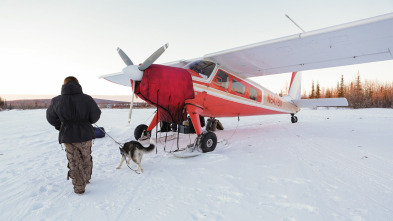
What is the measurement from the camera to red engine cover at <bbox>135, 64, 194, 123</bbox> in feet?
13.4

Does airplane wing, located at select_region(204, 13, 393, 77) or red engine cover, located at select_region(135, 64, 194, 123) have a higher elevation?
airplane wing, located at select_region(204, 13, 393, 77)

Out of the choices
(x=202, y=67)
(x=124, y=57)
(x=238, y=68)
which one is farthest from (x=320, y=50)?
(x=124, y=57)

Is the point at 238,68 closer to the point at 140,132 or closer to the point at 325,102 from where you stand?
the point at 140,132

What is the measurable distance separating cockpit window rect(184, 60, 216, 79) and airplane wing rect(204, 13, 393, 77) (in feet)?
1.67

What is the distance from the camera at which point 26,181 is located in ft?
9.22

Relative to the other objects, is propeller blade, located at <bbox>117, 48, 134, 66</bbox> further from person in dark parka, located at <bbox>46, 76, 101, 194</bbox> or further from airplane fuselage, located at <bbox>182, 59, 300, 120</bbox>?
person in dark parka, located at <bbox>46, 76, 101, 194</bbox>

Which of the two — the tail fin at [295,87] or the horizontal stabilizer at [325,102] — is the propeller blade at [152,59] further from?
the tail fin at [295,87]

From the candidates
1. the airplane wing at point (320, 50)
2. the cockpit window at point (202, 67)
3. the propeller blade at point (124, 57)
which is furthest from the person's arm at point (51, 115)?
the airplane wing at point (320, 50)

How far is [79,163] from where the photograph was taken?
2.58 meters

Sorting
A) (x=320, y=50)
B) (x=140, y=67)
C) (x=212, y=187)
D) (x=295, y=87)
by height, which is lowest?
(x=212, y=187)

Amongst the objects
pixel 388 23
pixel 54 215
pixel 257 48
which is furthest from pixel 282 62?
pixel 54 215

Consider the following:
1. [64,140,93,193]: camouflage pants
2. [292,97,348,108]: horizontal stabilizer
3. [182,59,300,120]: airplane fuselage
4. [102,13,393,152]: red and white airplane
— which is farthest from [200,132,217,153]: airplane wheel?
[292,97,348,108]: horizontal stabilizer

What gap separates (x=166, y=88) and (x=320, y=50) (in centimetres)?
453

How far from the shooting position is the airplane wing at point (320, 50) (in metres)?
4.23
